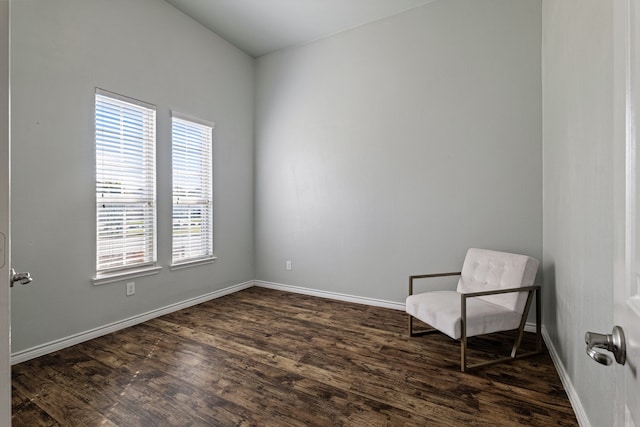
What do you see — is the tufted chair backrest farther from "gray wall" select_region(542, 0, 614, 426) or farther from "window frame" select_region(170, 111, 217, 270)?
"window frame" select_region(170, 111, 217, 270)

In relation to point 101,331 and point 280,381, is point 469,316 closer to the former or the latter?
point 280,381

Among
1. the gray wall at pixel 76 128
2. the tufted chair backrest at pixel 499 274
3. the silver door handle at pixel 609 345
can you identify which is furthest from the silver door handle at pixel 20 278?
the tufted chair backrest at pixel 499 274

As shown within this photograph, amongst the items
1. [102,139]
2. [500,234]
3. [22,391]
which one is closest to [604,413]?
[500,234]

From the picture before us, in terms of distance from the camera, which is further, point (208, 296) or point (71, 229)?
point (208, 296)

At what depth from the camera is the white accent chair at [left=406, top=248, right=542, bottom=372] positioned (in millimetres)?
2195

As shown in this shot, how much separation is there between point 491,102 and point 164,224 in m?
3.64

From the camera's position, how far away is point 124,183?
2947 mm

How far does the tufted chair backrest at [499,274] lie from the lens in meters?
2.37

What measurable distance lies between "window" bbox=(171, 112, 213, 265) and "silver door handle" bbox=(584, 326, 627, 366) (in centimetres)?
361

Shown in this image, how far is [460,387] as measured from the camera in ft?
6.47

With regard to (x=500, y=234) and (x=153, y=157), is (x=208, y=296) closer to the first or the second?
(x=153, y=157)

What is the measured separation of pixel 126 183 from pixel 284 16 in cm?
257

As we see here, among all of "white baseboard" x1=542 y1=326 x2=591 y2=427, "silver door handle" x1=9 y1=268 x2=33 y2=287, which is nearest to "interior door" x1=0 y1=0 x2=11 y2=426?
"silver door handle" x1=9 y1=268 x2=33 y2=287

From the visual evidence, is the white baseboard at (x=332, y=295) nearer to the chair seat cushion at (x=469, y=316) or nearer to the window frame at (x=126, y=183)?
the chair seat cushion at (x=469, y=316)
